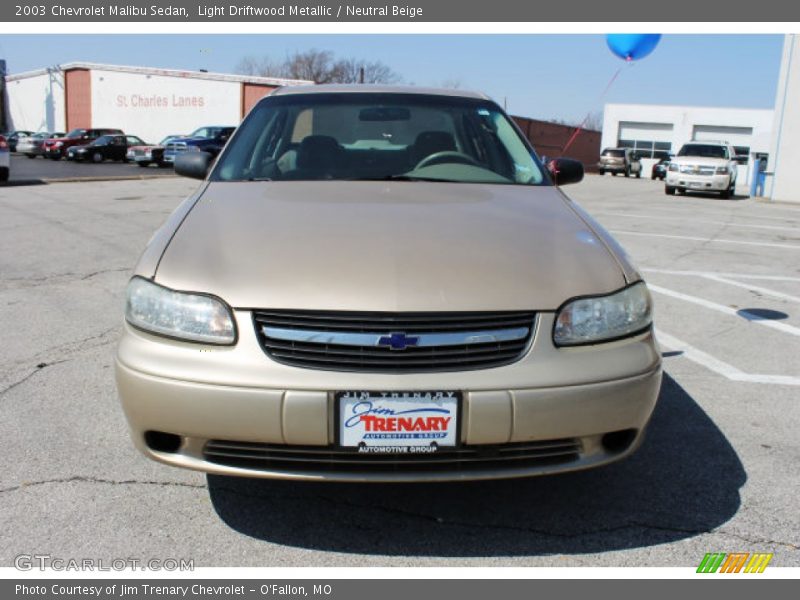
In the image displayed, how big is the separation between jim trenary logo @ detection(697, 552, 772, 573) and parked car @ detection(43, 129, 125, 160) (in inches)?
1385

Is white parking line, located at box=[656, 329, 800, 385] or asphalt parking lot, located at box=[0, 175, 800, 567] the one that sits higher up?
white parking line, located at box=[656, 329, 800, 385]

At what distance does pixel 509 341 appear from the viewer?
2314 mm

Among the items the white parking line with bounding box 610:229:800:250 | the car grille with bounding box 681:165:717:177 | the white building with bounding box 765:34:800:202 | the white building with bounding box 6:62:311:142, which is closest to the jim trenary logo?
the white parking line with bounding box 610:229:800:250

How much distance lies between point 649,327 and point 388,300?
974 millimetres

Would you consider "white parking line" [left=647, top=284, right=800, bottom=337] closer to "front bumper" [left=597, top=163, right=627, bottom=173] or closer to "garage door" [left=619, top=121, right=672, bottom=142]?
"front bumper" [left=597, top=163, right=627, bottom=173]

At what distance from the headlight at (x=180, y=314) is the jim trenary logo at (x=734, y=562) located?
67.6 inches

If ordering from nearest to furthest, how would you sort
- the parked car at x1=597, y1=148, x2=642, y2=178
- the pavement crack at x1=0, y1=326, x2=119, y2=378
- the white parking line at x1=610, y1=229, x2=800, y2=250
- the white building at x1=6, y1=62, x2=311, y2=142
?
1. the pavement crack at x1=0, y1=326, x2=119, y2=378
2. the white parking line at x1=610, y1=229, x2=800, y2=250
3. the parked car at x1=597, y1=148, x2=642, y2=178
4. the white building at x1=6, y1=62, x2=311, y2=142

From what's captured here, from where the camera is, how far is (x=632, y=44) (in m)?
7.44

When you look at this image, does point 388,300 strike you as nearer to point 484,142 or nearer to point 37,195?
point 484,142

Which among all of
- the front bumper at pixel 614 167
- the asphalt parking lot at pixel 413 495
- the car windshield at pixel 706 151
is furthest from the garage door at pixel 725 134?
the asphalt parking lot at pixel 413 495

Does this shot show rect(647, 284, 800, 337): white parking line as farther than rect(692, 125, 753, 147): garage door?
No

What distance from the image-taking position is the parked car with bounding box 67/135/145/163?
3127cm

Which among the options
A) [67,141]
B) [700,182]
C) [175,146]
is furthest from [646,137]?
[67,141]

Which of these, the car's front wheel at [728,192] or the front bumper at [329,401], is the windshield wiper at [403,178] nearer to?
the front bumper at [329,401]
